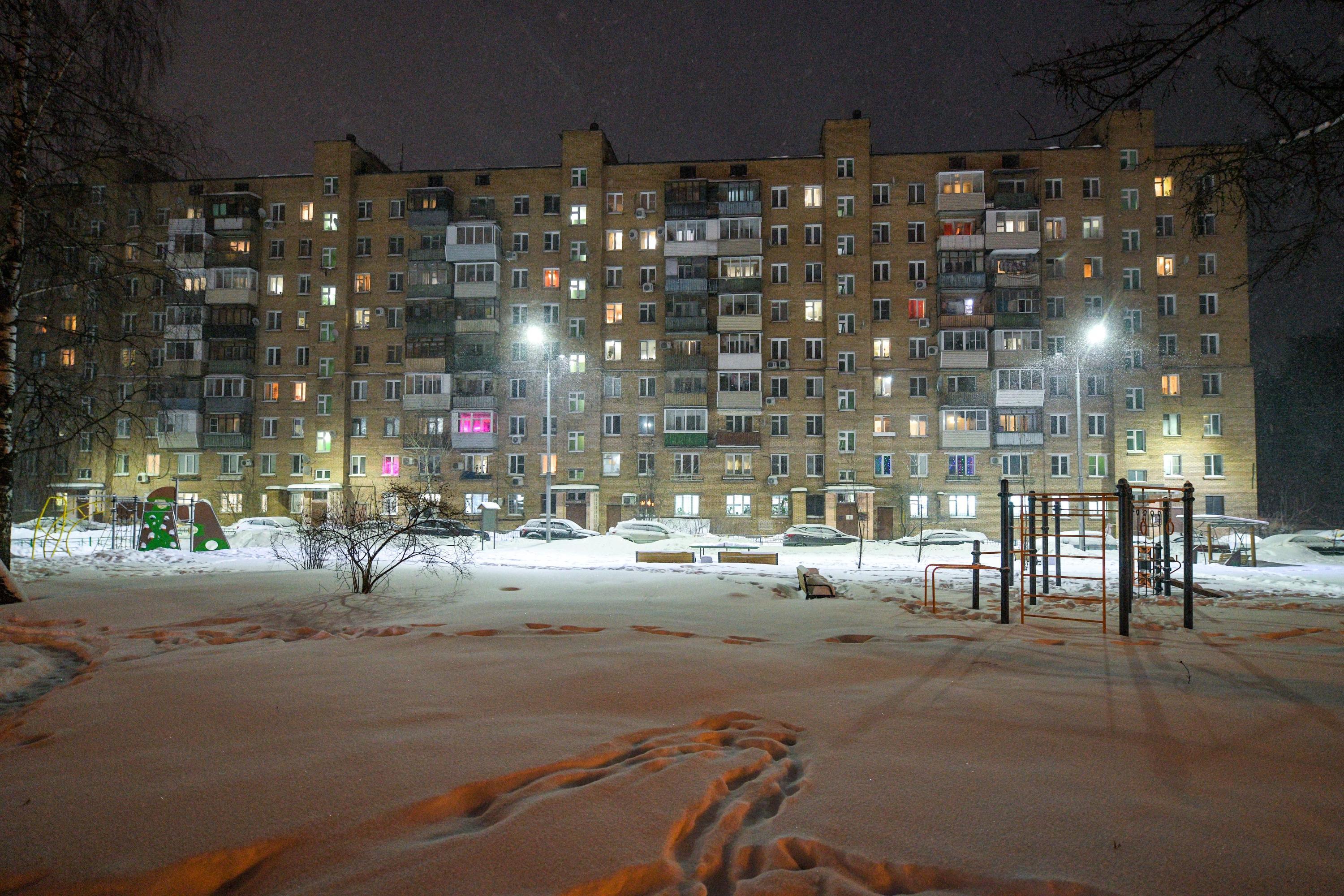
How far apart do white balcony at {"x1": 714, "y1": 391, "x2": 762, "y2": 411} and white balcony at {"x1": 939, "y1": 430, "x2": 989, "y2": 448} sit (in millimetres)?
13202

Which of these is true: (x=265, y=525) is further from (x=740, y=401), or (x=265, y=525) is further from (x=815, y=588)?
(x=815, y=588)

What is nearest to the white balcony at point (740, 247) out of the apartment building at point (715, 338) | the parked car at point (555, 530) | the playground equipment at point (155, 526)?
the apartment building at point (715, 338)

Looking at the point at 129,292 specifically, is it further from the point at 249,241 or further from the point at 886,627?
the point at 249,241

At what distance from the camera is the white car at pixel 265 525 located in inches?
1515

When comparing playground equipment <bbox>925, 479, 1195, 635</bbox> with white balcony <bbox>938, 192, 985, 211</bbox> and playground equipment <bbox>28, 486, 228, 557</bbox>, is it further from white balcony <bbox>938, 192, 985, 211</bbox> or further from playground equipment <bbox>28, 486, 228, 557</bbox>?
white balcony <bbox>938, 192, 985, 211</bbox>

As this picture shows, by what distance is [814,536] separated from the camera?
44.3 meters

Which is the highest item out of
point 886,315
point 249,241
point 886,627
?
point 249,241

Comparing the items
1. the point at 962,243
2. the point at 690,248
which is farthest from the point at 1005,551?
the point at 962,243

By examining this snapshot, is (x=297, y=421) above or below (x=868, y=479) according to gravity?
above

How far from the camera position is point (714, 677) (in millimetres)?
7676

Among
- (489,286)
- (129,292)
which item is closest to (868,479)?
(489,286)

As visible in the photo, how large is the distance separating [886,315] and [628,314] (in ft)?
61.2

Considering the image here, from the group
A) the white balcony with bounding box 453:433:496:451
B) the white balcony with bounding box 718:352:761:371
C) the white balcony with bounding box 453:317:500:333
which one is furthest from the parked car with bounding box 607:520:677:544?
the white balcony with bounding box 453:317:500:333

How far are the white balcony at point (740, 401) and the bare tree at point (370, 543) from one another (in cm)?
3280
